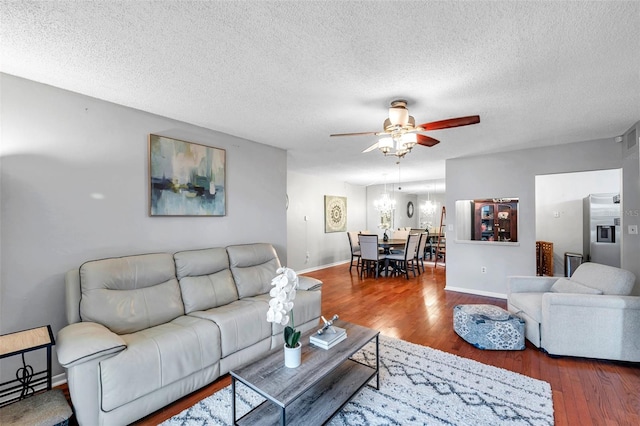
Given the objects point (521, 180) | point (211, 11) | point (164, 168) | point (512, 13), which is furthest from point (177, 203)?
point (521, 180)

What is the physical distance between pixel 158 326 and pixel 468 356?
2.76 metres

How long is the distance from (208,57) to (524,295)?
3863 millimetres

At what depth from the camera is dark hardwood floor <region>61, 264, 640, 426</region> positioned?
6.38ft

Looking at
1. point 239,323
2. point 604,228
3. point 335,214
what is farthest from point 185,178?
point 604,228

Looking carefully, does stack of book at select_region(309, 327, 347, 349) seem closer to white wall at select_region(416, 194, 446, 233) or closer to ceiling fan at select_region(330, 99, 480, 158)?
ceiling fan at select_region(330, 99, 480, 158)

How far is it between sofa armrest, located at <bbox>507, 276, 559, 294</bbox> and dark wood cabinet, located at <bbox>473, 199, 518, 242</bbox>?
1338mm

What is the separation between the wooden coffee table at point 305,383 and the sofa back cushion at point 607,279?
2.42 m

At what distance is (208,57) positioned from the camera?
1.90 metres

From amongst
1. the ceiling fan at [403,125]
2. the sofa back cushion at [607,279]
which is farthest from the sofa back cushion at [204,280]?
the sofa back cushion at [607,279]

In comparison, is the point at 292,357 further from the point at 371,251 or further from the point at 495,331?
the point at 371,251

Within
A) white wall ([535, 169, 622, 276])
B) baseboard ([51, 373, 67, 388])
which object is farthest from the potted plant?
white wall ([535, 169, 622, 276])

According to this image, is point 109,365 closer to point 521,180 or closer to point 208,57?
point 208,57

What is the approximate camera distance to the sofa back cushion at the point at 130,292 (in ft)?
7.05

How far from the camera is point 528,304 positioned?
298 centimetres
